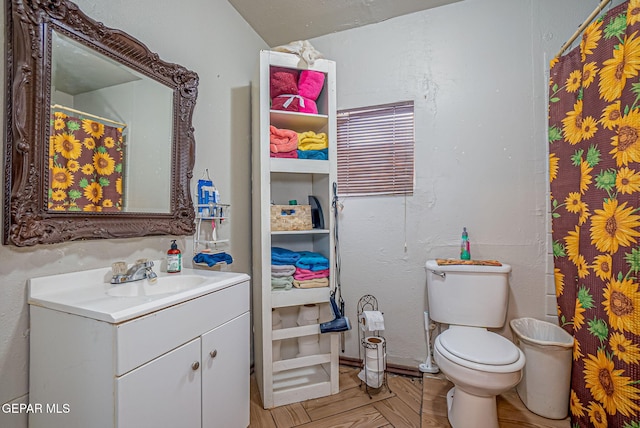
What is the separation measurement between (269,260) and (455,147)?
1433 mm

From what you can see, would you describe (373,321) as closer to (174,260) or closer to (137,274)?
(174,260)

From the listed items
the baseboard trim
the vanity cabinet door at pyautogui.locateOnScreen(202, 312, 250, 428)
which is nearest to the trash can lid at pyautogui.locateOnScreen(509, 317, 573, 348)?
the baseboard trim

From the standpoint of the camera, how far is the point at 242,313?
4.23ft

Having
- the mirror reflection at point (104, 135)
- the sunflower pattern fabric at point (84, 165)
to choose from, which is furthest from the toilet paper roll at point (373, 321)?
the sunflower pattern fabric at point (84, 165)

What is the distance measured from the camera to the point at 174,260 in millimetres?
1306

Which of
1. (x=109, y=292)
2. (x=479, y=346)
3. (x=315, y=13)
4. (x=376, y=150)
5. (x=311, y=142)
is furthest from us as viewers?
(x=376, y=150)

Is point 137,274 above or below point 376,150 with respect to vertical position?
below

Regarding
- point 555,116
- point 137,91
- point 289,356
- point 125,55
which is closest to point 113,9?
point 125,55

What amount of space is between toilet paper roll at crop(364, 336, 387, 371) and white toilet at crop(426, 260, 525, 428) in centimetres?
32

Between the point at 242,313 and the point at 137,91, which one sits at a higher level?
the point at 137,91

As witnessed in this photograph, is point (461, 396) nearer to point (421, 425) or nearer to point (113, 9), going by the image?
point (421, 425)

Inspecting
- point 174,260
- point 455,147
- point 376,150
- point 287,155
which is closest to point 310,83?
point 287,155

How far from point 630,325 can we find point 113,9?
2494 millimetres

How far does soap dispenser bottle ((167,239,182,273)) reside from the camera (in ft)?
4.26
